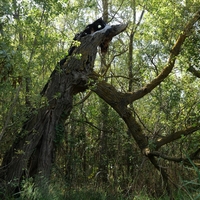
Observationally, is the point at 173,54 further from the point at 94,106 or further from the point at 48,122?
the point at 48,122

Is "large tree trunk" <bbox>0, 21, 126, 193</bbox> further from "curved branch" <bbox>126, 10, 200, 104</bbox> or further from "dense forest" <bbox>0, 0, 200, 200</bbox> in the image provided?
"curved branch" <bbox>126, 10, 200, 104</bbox>

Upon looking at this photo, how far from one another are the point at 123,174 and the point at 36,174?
3752mm

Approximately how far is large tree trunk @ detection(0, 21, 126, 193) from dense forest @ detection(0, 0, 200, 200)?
0.02m

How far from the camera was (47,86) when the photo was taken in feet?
25.0

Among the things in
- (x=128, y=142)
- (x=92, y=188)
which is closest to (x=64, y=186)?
(x=92, y=188)

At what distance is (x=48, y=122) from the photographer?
7441mm

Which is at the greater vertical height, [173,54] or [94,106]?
[173,54]

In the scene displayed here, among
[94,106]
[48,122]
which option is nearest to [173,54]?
[94,106]

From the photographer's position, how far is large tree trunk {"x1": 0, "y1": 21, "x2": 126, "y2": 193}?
674cm

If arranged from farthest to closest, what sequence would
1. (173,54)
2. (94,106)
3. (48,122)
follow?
(94,106)
(173,54)
(48,122)

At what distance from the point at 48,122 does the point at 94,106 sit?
3597 mm

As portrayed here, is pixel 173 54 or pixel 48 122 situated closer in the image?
pixel 48 122

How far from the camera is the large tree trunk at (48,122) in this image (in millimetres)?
6738

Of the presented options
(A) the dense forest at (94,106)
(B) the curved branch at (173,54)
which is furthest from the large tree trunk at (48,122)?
(B) the curved branch at (173,54)
